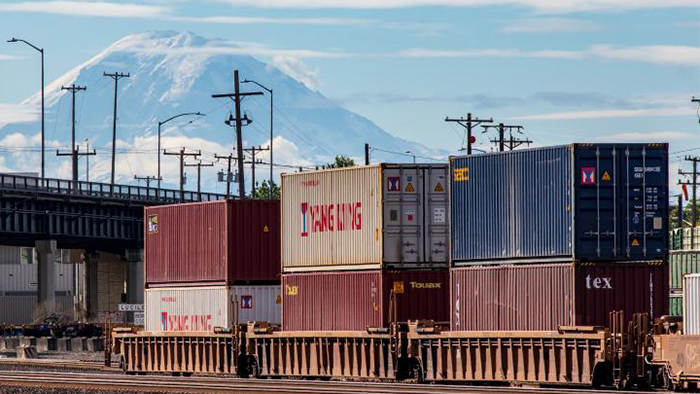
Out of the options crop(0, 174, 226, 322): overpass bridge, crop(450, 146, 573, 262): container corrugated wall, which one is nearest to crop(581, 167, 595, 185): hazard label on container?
crop(450, 146, 573, 262): container corrugated wall

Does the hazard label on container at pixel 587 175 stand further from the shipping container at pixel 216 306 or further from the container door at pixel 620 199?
the shipping container at pixel 216 306

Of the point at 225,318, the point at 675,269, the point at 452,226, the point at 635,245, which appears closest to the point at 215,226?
the point at 225,318

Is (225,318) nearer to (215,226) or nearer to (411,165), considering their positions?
(215,226)

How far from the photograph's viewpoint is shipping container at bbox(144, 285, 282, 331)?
149ft

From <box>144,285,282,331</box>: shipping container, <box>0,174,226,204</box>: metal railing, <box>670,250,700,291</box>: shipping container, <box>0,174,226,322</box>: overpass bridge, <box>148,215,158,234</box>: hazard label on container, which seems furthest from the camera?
<box>0,174,226,204</box>: metal railing

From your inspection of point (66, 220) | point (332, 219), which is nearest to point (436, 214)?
point (332, 219)

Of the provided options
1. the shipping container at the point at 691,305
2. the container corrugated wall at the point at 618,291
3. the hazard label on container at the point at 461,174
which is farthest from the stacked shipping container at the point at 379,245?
the shipping container at the point at 691,305

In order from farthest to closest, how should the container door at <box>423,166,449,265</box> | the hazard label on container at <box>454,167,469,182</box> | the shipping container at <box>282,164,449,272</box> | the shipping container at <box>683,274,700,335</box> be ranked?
the container door at <box>423,166,449,265</box>
the shipping container at <box>282,164,449,272</box>
the hazard label on container at <box>454,167,469,182</box>
the shipping container at <box>683,274,700,335</box>

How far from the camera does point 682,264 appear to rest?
76.2 metres

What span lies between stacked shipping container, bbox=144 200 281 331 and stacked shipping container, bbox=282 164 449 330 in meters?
3.94

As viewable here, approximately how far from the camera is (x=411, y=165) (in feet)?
132

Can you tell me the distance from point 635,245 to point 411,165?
7262 millimetres

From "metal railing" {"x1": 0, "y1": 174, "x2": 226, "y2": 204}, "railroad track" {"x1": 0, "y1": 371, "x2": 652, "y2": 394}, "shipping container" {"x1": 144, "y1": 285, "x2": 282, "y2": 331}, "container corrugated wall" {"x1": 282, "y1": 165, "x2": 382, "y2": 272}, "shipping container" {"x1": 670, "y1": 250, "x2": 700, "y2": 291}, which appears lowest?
"railroad track" {"x1": 0, "y1": 371, "x2": 652, "y2": 394}

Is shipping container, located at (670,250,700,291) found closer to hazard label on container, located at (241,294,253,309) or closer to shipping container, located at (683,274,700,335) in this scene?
hazard label on container, located at (241,294,253,309)
